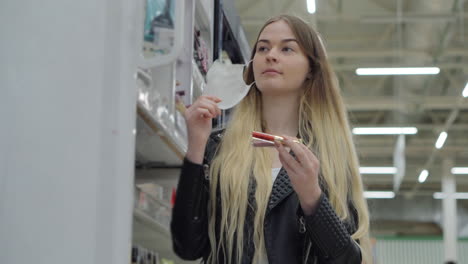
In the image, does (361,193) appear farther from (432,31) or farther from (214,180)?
(432,31)

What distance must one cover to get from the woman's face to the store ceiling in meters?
6.98

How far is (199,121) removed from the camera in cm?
196

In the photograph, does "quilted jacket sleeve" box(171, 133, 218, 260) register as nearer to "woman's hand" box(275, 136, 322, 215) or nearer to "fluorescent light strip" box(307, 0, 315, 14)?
"woman's hand" box(275, 136, 322, 215)

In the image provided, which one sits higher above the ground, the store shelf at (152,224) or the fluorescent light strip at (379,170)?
the fluorescent light strip at (379,170)

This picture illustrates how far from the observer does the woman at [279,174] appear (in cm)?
193

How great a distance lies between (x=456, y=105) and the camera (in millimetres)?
15922

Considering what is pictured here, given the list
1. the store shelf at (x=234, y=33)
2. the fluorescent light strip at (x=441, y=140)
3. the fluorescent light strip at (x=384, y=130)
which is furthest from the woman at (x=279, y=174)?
the fluorescent light strip at (x=441, y=140)

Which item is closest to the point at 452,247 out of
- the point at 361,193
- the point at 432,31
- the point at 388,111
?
the point at 388,111

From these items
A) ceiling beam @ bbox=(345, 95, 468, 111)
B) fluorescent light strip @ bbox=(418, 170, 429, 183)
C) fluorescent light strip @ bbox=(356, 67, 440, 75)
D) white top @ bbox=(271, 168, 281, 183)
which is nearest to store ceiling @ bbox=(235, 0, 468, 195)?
ceiling beam @ bbox=(345, 95, 468, 111)

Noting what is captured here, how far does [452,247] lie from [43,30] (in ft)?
64.1

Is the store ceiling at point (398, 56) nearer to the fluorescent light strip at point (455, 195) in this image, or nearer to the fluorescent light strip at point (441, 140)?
the fluorescent light strip at point (441, 140)

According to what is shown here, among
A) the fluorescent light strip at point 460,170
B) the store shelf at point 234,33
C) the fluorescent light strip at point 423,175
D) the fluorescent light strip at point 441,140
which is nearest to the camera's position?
the store shelf at point 234,33

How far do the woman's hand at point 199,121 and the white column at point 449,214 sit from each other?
733 inches

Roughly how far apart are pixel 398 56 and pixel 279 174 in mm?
12277
